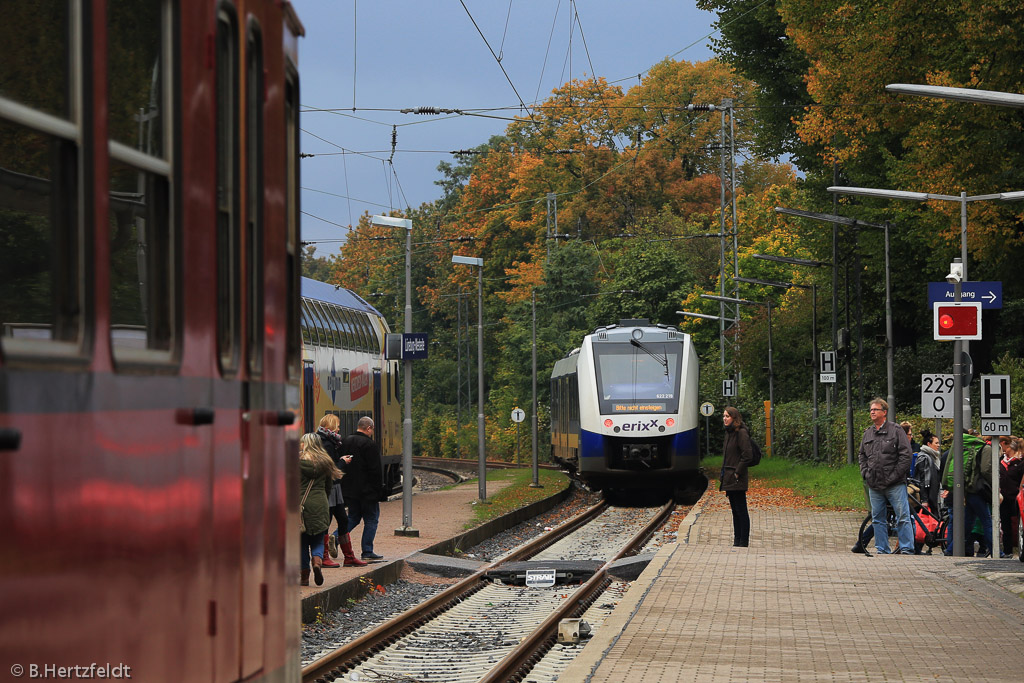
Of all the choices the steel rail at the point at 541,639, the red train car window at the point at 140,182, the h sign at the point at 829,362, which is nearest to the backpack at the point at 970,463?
the steel rail at the point at 541,639

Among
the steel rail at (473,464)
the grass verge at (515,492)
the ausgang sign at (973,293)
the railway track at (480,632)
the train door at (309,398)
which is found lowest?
the steel rail at (473,464)

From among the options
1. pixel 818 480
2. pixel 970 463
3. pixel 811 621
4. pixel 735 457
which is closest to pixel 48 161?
pixel 811 621

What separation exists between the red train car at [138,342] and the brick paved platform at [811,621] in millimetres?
5124

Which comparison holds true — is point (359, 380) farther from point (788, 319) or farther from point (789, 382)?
point (789, 382)

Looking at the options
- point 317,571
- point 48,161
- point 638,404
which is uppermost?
point 48,161

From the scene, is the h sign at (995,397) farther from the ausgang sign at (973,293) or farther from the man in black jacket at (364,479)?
the man in black jacket at (364,479)

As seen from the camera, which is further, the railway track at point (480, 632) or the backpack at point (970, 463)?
the backpack at point (970, 463)

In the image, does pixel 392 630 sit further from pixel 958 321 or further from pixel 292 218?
pixel 292 218

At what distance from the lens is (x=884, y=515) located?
18.5m

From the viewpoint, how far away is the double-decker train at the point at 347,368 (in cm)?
2662

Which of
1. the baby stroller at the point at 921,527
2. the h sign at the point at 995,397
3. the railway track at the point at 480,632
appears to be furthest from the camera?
the baby stroller at the point at 921,527

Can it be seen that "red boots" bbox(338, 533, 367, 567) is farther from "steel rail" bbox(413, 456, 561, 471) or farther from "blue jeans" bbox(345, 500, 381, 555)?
"steel rail" bbox(413, 456, 561, 471)

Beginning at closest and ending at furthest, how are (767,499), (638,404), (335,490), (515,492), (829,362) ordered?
(335,490) → (638,404) → (767,499) → (515,492) → (829,362)

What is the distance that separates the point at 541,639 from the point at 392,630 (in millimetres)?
1345
